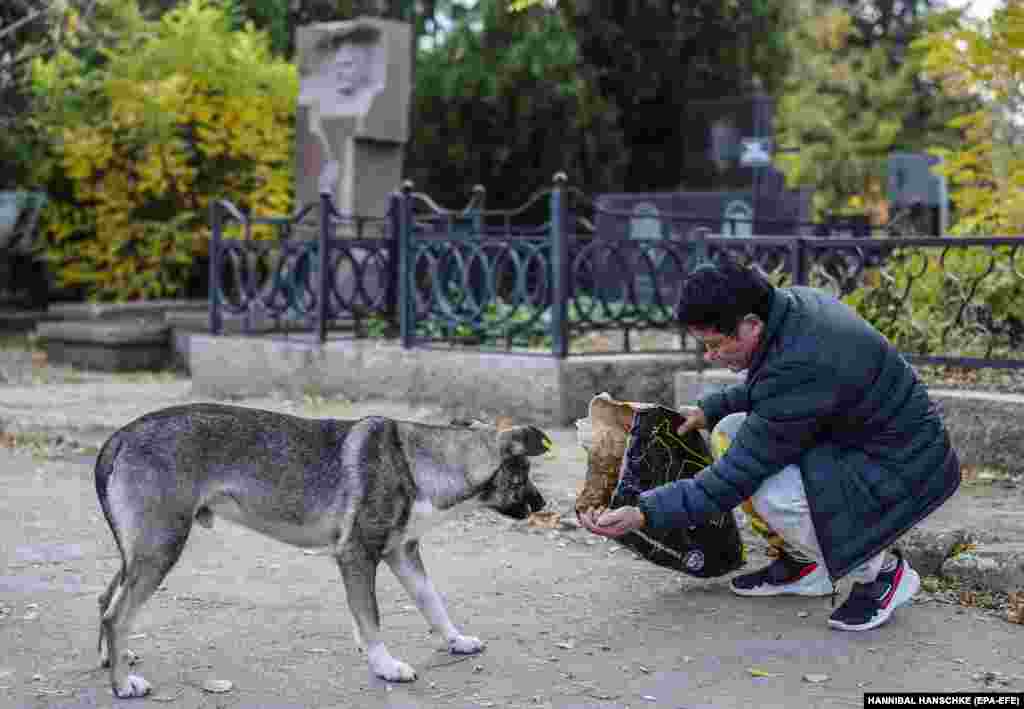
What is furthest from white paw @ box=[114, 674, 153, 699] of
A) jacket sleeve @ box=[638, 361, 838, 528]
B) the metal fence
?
the metal fence

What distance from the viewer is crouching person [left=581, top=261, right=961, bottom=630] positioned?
14.7 feet

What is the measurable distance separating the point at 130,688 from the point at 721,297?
7.53ft

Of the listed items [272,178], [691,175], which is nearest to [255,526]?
[272,178]

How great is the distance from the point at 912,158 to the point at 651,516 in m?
12.8

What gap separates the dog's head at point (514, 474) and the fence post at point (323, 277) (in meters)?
6.42

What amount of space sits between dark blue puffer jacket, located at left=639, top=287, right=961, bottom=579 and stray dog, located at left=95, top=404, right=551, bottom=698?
0.64 metres

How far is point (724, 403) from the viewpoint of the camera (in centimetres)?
511

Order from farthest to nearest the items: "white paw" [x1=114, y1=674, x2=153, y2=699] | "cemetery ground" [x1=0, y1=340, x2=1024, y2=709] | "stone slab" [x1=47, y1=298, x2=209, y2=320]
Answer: "stone slab" [x1=47, y1=298, x2=209, y2=320] < "cemetery ground" [x1=0, y1=340, x2=1024, y2=709] < "white paw" [x1=114, y1=674, x2=153, y2=699]

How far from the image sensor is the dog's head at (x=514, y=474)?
4.40 metres

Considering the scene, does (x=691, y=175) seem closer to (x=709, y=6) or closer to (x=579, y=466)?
(x=709, y=6)

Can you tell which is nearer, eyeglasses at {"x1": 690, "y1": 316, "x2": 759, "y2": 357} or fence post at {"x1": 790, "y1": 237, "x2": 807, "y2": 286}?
eyeglasses at {"x1": 690, "y1": 316, "x2": 759, "y2": 357}

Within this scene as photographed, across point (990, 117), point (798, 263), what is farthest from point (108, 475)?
point (990, 117)

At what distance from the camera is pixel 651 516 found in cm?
450

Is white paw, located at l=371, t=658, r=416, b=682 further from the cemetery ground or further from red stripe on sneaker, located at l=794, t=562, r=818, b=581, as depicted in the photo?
red stripe on sneaker, located at l=794, t=562, r=818, b=581
